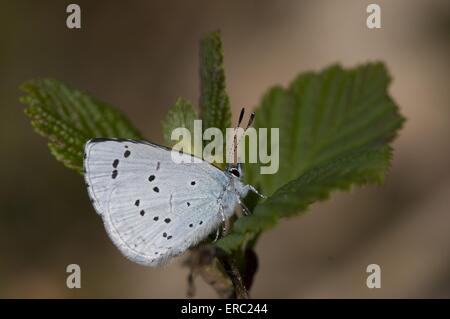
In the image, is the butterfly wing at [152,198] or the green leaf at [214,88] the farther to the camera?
the butterfly wing at [152,198]

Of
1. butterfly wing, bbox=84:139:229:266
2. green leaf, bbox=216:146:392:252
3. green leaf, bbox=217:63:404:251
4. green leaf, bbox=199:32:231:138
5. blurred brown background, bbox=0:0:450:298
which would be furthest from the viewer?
blurred brown background, bbox=0:0:450:298

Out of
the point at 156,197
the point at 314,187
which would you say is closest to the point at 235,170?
the point at 156,197

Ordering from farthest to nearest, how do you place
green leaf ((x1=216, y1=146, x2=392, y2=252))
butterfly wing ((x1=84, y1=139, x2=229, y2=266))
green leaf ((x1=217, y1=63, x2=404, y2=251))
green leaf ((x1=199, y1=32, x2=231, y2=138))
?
green leaf ((x1=217, y1=63, x2=404, y2=251)) → butterfly wing ((x1=84, y1=139, x2=229, y2=266)) → green leaf ((x1=199, y1=32, x2=231, y2=138)) → green leaf ((x1=216, y1=146, x2=392, y2=252))

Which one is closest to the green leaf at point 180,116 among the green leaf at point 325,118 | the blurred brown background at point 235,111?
the green leaf at point 325,118

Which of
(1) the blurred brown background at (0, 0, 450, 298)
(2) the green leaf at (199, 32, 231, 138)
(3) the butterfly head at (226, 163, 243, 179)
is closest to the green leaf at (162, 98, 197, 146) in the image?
(2) the green leaf at (199, 32, 231, 138)

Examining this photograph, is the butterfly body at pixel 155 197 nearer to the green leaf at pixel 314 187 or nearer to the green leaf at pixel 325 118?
the green leaf at pixel 325 118

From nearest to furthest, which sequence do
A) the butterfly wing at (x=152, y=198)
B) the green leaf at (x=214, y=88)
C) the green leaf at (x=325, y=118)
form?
the green leaf at (x=214, y=88) → the butterfly wing at (x=152, y=198) → the green leaf at (x=325, y=118)

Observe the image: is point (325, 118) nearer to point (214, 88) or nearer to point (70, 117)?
point (214, 88)

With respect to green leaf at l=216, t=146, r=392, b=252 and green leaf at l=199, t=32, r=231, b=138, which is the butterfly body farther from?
green leaf at l=216, t=146, r=392, b=252
